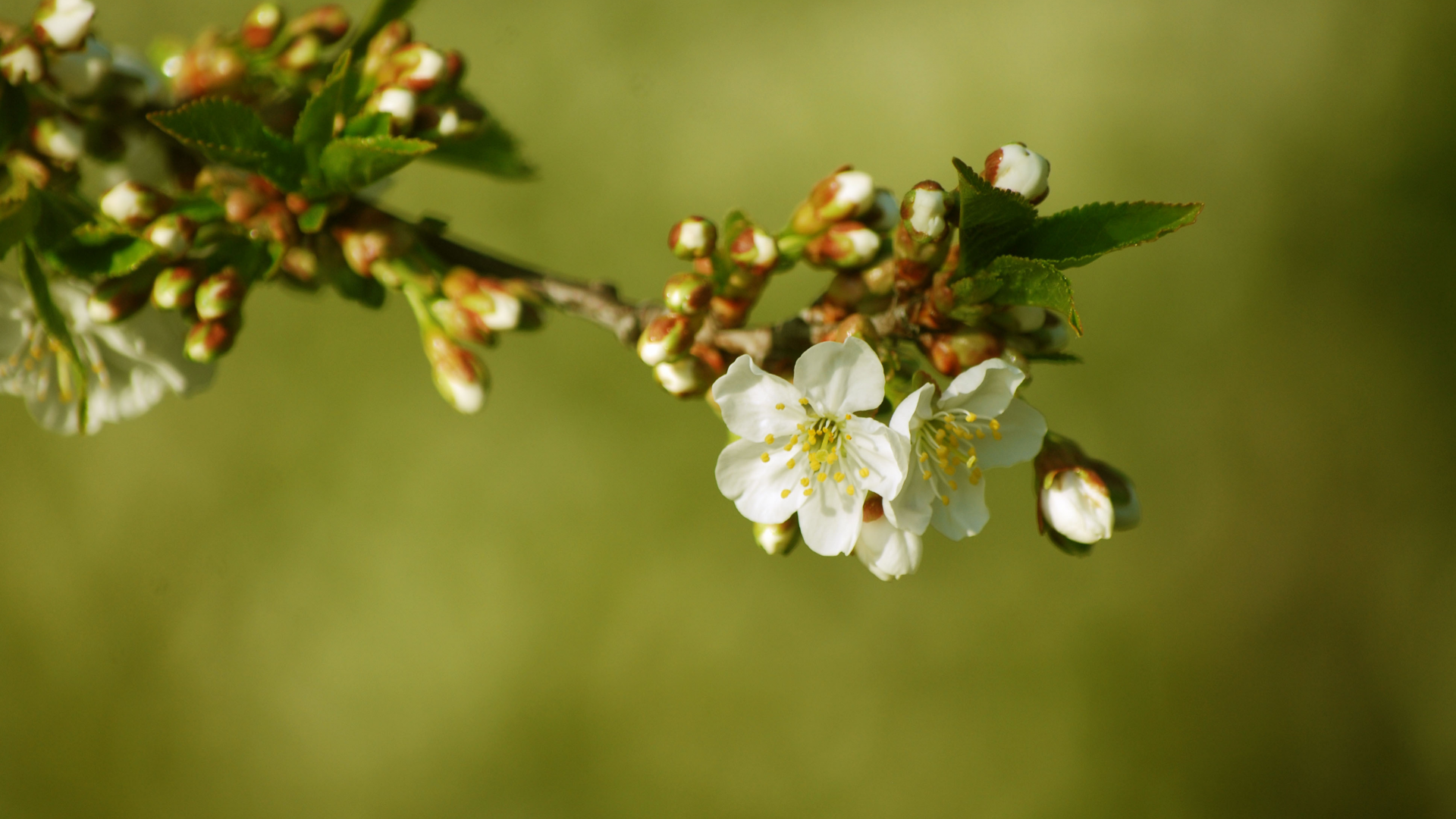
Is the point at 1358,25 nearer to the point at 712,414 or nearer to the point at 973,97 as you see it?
the point at 973,97

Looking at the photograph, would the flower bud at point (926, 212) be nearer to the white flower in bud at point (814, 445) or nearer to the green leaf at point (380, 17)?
the white flower in bud at point (814, 445)

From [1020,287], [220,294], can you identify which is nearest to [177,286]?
[220,294]

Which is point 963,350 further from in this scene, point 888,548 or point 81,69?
point 81,69

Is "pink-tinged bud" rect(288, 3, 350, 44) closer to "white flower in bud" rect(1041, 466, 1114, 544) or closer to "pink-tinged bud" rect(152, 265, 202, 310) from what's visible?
"pink-tinged bud" rect(152, 265, 202, 310)

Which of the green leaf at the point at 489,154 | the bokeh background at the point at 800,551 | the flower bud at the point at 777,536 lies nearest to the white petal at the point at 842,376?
the flower bud at the point at 777,536

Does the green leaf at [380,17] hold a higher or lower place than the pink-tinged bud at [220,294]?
higher
